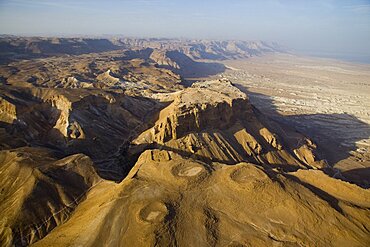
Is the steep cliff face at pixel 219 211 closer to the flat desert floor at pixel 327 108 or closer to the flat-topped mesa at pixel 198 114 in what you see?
the flat-topped mesa at pixel 198 114

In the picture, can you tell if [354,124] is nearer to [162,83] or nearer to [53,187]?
[162,83]

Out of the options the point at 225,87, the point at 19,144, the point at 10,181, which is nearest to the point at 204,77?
the point at 225,87

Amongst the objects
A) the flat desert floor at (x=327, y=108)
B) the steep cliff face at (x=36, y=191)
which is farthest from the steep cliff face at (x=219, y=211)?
the flat desert floor at (x=327, y=108)

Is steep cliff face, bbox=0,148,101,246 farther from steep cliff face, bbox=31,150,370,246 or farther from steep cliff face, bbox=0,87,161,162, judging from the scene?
steep cliff face, bbox=0,87,161,162

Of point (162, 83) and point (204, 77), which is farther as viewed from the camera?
point (204, 77)

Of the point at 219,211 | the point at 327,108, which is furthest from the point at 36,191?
the point at 327,108

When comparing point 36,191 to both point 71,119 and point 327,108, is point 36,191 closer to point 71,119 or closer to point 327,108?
point 71,119
